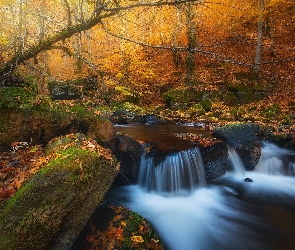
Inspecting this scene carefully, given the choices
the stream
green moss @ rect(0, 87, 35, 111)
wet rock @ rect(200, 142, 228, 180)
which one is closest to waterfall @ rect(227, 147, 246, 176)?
the stream

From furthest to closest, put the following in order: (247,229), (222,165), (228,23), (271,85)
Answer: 1. (228,23)
2. (271,85)
3. (222,165)
4. (247,229)

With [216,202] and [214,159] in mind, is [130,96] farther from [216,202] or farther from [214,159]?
[216,202]

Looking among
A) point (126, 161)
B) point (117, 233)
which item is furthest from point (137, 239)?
point (126, 161)

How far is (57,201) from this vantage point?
3.21m

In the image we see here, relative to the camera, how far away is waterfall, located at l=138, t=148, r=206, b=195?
7.41m

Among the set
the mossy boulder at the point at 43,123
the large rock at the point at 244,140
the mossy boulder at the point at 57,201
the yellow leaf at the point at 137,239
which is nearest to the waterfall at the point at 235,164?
the large rock at the point at 244,140

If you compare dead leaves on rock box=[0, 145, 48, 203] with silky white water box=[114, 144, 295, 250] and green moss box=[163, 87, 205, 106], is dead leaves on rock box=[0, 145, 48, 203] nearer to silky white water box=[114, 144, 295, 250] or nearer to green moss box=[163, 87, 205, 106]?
silky white water box=[114, 144, 295, 250]

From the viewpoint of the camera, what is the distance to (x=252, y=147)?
915 cm

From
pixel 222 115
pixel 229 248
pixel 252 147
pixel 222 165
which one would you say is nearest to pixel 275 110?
pixel 222 115

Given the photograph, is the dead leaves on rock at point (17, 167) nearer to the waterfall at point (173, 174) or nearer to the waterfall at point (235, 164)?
the waterfall at point (173, 174)

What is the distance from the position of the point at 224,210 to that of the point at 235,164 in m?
2.48

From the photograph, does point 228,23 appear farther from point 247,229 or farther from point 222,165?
point 247,229

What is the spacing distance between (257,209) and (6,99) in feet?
22.2

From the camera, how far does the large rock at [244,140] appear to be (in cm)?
909
